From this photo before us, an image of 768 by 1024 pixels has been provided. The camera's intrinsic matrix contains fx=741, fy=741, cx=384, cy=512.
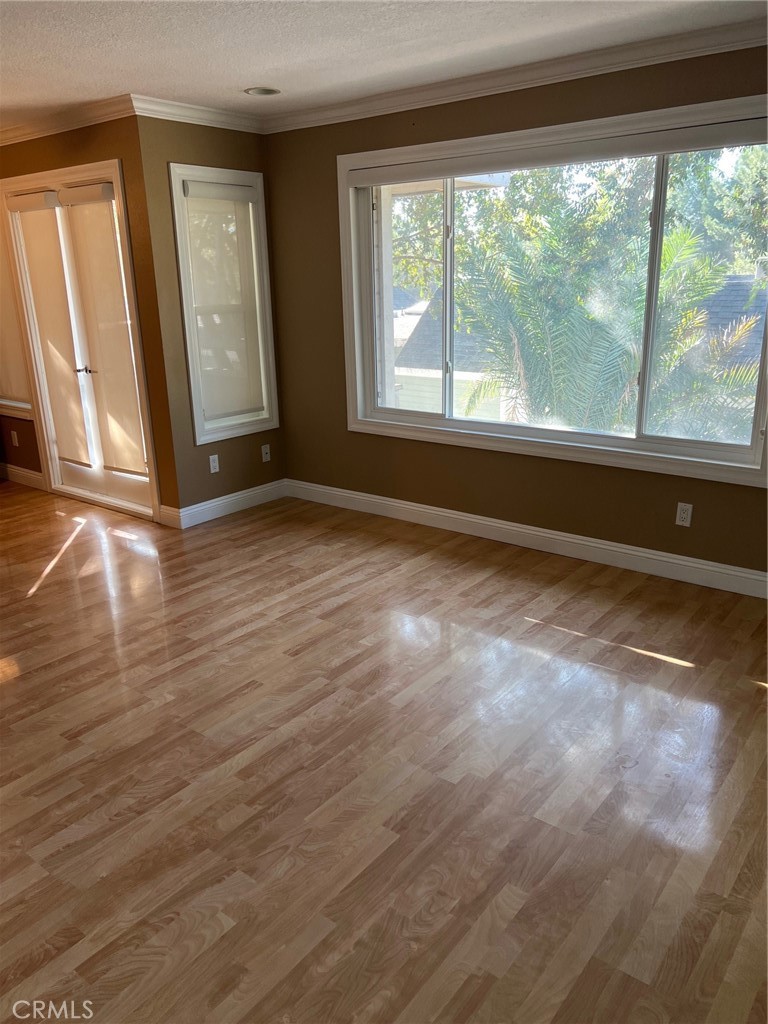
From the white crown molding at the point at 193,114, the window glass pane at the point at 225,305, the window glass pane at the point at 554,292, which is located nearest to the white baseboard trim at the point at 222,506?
the window glass pane at the point at 225,305

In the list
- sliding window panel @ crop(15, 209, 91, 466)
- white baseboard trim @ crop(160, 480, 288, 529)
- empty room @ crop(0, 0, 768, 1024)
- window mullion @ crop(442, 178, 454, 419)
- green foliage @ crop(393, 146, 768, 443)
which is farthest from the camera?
sliding window panel @ crop(15, 209, 91, 466)

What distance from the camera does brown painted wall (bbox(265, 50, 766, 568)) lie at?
3447 mm

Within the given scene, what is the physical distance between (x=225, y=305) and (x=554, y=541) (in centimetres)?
258

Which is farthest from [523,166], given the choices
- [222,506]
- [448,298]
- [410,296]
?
[222,506]

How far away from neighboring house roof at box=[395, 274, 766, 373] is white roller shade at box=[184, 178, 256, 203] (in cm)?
144

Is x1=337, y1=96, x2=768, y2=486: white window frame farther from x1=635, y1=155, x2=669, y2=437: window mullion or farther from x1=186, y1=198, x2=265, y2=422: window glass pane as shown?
x1=186, y1=198, x2=265, y2=422: window glass pane

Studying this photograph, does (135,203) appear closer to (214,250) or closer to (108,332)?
(214,250)

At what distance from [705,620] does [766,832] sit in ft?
4.49

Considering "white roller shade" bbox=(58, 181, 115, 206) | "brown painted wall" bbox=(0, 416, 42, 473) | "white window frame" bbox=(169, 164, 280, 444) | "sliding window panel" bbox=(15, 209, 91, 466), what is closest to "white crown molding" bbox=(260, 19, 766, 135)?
"white window frame" bbox=(169, 164, 280, 444)

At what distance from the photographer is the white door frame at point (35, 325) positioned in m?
4.41

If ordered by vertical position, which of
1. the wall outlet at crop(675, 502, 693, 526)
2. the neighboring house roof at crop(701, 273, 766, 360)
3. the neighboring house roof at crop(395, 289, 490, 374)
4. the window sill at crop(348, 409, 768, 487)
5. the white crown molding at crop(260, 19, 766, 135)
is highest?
the white crown molding at crop(260, 19, 766, 135)

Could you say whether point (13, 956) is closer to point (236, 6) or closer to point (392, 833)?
point (392, 833)

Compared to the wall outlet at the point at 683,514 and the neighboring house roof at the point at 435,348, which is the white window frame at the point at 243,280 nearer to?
the neighboring house roof at the point at 435,348

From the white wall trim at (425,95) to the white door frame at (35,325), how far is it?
261mm
